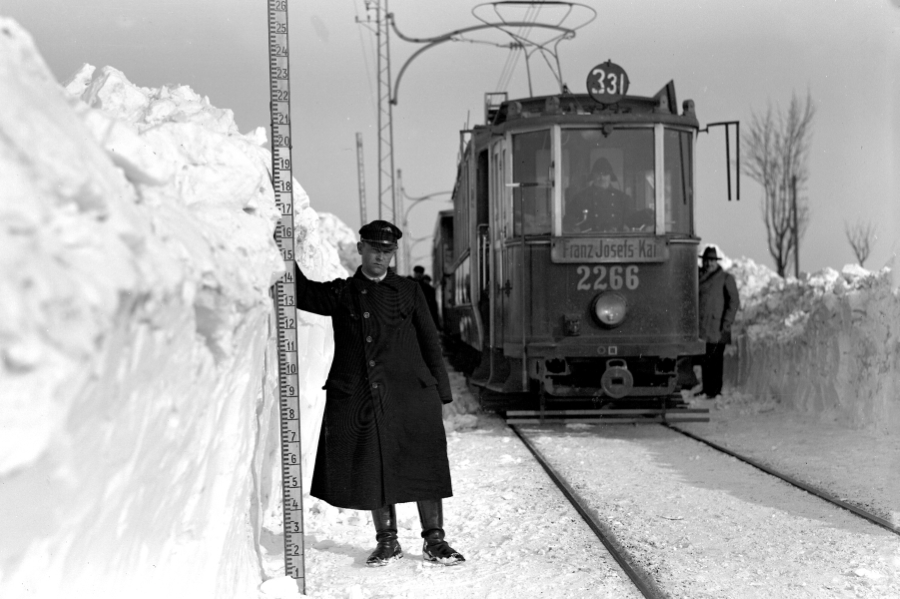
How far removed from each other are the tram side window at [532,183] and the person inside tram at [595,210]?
0.25 metres

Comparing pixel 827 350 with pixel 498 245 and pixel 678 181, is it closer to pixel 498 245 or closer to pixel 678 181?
pixel 678 181

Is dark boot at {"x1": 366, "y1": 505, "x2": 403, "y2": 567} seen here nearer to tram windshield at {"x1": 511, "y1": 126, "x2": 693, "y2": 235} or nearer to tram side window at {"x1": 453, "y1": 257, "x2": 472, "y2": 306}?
tram windshield at {"x1": 511, "y1": 126, "x2": 693, "y2": 235}

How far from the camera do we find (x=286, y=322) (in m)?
5.38

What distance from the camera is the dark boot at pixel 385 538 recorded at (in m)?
5.60

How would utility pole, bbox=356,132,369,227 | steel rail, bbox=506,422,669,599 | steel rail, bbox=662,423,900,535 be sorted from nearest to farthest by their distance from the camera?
steel rail, bbox=506,422,669,599 < steel rail, bbox=662,423,900,535 < utility pole, bbox=356,132,369,227

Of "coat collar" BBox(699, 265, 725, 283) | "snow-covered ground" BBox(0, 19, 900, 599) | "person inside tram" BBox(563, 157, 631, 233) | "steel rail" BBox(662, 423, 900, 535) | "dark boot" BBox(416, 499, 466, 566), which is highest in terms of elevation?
"person inside tram" BBox(563, 157, 631, 233)

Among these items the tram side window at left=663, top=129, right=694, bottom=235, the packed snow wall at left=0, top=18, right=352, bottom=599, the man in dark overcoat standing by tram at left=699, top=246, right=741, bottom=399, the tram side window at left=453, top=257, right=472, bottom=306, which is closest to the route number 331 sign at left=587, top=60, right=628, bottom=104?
the tram side window at left=663, top=129, right=694, bottom=235

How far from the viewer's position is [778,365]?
14273 mm

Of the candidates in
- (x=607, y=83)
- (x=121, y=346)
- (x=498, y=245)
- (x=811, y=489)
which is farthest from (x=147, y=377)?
(x=607, y=83)

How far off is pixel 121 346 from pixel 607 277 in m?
8.84

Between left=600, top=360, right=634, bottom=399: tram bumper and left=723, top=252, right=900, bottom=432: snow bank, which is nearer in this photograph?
left=600, top=360, right=634, bottom=399: tram bumper

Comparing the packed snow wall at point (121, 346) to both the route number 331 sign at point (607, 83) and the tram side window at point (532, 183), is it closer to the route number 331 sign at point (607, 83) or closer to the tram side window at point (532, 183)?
Result: the tram side window at point (532, 183)

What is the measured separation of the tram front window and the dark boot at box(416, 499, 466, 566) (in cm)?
598

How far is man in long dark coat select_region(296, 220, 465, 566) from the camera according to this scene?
5477 mm
